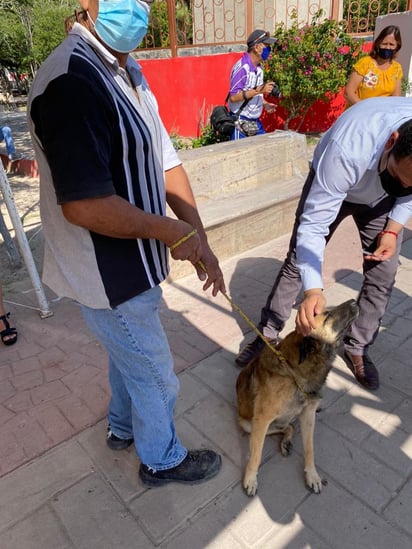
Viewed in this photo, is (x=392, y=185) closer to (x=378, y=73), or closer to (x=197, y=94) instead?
(x=378, y=73)

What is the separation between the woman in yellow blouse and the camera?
462cm

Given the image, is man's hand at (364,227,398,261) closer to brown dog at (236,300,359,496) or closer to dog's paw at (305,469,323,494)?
brown dog at (236,300,359,496)

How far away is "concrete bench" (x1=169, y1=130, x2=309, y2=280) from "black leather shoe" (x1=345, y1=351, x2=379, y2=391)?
1860 mm

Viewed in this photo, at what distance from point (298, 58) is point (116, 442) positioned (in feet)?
25.2

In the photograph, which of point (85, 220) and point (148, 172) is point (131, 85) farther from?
point (85, 220)

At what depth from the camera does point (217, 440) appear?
A: 2.39 meters

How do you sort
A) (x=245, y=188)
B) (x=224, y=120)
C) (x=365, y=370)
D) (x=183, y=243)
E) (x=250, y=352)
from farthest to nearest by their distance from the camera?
(x=224, y=120) < (x=245, y=188) < (x=250, y=352) < (x=365, y=370) < (x=183, y=243)

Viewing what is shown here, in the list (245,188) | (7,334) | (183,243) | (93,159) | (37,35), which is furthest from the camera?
(37,35)

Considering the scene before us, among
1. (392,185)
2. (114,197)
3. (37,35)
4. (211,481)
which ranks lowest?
(211,481)

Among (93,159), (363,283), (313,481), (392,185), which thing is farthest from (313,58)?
(93,159)

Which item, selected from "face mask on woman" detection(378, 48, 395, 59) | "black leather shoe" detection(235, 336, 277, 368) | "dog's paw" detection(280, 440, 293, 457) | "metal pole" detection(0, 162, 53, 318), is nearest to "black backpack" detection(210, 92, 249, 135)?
"face mask on woman" detection(378, 48, 395, 59)

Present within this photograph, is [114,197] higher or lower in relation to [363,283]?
higher

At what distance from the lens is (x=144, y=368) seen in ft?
5.56

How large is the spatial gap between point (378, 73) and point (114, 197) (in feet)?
A: 15.2
